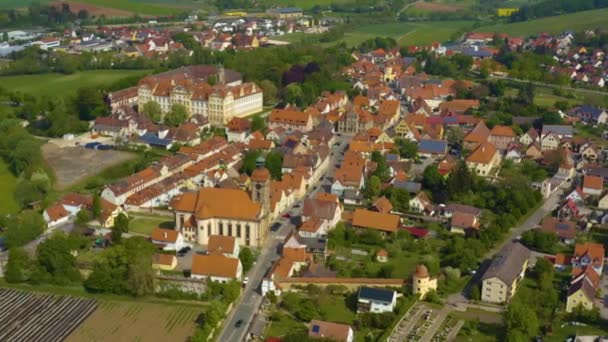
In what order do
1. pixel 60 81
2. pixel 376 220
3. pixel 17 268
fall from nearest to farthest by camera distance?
pixel 17 268
pixel 376 220
pixel 60 81

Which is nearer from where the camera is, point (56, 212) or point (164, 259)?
point (164, 259)

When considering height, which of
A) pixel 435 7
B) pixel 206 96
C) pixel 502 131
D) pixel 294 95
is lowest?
pixel 502 131

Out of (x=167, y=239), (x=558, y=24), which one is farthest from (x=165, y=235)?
(x=558, y=24)

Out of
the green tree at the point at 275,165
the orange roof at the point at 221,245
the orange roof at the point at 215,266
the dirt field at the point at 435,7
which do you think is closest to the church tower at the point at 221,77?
the green tree at the point at 275,165

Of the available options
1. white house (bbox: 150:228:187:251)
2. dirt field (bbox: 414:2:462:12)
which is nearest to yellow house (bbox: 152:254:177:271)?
white house (bbox: 150:228:187:251)

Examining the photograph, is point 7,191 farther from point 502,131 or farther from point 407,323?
point 502,131

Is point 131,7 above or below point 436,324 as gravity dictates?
above

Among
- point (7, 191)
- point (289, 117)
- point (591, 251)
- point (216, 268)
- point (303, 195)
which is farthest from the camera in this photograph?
point (289, 117)
